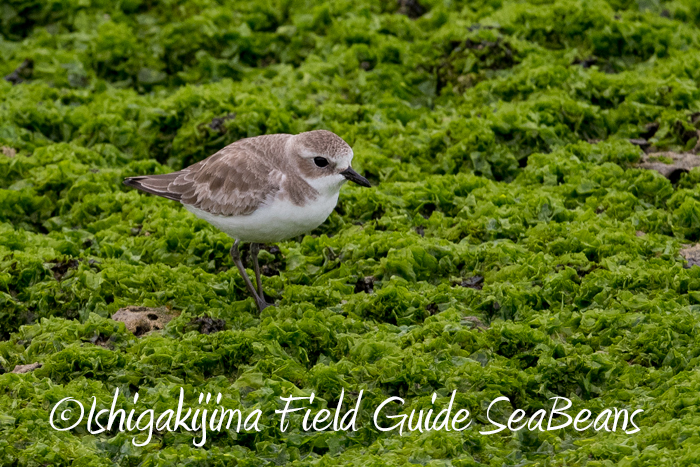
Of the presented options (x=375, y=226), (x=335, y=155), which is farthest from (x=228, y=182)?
(x=375, y=226)

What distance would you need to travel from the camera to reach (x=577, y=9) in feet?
38.5

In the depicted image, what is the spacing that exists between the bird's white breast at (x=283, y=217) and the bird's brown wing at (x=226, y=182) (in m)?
0.08

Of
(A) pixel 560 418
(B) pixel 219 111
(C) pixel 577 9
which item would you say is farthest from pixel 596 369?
(C) pixel 577 9

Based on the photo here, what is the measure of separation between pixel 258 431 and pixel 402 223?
3262 mm

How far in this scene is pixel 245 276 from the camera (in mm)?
7742

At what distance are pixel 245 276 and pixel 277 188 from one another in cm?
93

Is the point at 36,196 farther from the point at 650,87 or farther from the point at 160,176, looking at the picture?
the point at 650,87

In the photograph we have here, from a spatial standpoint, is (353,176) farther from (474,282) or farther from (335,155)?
(474,282)

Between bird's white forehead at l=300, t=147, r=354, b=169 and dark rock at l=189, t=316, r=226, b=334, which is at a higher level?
bird's white forehead at l=300, t=147, r=354, b=169

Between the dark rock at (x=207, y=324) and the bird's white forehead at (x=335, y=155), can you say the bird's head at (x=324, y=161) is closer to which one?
the bird's white forehead at (x=335, y=155)

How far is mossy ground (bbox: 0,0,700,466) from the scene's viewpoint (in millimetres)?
6188

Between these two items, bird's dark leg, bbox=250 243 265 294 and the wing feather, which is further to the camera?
bird's dark leg, bbox=250 243 265 294

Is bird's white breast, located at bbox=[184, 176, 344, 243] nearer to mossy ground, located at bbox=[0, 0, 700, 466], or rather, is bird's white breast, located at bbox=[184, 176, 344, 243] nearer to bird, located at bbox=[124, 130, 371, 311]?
bird, located at bbox=[124, 130, 371, 311]

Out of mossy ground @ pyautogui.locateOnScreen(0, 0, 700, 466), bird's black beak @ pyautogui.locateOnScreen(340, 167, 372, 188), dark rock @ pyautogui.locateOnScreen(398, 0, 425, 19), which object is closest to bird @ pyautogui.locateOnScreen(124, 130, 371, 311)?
bird's black beak @ pyautogui.locateOnScreen(340, 167, 372, 188)
